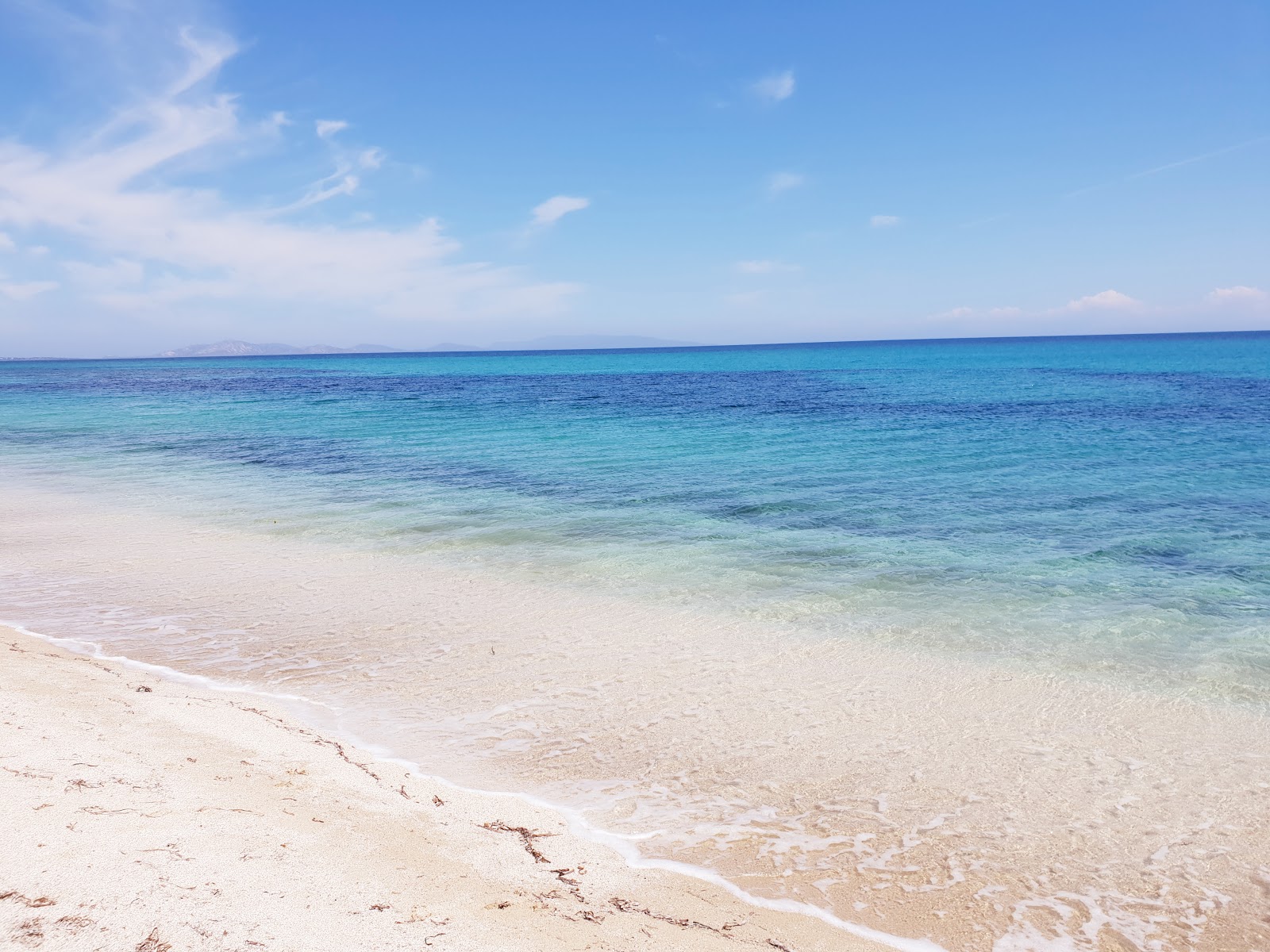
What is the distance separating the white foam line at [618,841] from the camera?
13.3 ft

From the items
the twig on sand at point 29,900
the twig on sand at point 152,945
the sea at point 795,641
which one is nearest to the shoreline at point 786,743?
the sea at point 795,641

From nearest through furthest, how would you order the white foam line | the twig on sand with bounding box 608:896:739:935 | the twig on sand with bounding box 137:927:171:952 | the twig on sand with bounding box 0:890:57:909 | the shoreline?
1. the twig on sand with bounding box 137:927:171:952
2. the twig on sand with bounding box 0:890:57:909
3. the twig on sand with bounding box 608:896:739:935
4. the white foam line
5. the shoreline

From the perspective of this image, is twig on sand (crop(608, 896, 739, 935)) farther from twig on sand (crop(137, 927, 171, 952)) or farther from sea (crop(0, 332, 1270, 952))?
twig on sand (crop(137, 927, 171, 952))

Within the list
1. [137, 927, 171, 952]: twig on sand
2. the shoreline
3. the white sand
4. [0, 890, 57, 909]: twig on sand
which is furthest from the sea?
[0, 890, 57, 909]: twig on sand

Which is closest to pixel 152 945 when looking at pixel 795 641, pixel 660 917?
pixel 660 917

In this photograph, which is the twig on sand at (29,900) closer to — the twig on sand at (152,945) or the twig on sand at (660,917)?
the twig on sand at (152,945)

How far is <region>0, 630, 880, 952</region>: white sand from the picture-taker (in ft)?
11.3

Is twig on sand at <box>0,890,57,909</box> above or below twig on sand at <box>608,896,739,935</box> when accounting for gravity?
above

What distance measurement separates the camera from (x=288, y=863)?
13.1 ft

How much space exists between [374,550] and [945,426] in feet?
71.5

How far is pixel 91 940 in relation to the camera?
127 inches

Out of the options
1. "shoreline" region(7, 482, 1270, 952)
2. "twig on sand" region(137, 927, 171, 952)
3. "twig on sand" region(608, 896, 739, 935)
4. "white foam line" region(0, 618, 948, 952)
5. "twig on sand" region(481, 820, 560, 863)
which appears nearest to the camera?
"twig on sand" region(137, 927, 171, 952)

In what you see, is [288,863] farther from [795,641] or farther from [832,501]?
[832,501]

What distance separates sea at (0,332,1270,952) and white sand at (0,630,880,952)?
50 cm
